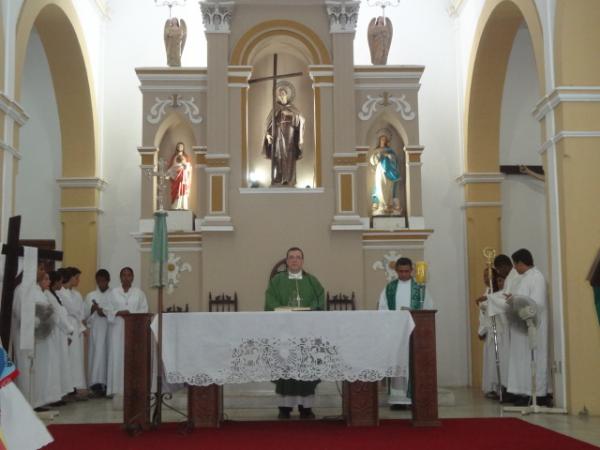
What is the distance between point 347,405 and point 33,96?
29.9 feet

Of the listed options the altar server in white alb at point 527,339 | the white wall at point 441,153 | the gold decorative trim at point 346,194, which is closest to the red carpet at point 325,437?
the altar server in white alb at point 527,339

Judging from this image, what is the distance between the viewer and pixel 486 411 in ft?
32.0

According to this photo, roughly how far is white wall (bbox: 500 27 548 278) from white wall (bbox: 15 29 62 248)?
7.39 m

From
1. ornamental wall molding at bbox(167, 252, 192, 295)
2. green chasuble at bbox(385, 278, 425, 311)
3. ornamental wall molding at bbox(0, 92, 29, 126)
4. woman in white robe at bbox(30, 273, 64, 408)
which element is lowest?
woman in white robe at bbox(30, 273, 64, 408)

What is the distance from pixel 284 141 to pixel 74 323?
387 centimetres

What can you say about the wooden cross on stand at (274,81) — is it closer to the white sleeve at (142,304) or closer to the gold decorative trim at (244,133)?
the gold decorative trim at (244,133)

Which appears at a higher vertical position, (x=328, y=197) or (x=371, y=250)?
(x=328, y=197)

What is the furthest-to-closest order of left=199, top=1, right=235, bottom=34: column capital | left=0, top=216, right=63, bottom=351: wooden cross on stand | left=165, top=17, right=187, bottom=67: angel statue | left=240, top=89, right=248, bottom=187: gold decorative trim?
1. left=165, top=17, right=187, bottom=67: angel statue
2. left=199, top=1, right=235, bottom=34: column capital
3. left=240, top=89, right=248, bottom=187: gold decorative trim
4. left=0, top=216, right=63, bottom=351: wooden cross on stand

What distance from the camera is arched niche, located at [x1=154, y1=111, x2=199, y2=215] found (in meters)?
12.6

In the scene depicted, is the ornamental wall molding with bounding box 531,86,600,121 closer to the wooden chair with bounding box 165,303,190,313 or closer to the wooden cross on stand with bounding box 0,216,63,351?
the wooden chair with bounding box 165,303,190,313

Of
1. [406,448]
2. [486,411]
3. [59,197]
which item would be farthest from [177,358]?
[59,197]

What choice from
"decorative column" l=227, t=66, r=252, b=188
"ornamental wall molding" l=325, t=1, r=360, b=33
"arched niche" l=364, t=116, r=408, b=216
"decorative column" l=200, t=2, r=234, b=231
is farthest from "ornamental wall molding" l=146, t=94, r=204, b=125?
"arched niche" l=364, t=116, r=408, b=216

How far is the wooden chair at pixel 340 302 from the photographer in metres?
11.7

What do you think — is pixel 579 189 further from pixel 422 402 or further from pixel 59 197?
pixel 59 197
